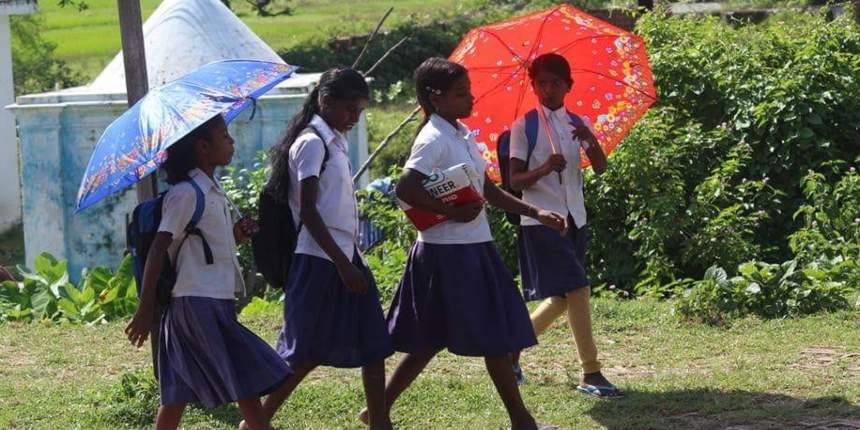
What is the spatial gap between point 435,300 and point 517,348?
0.36 metres

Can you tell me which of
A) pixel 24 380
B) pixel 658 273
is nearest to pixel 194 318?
pixel 24 380

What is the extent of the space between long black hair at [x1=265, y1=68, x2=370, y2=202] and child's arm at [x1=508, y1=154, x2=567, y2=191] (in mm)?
998

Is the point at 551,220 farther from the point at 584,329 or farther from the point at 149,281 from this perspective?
the point at 149,281

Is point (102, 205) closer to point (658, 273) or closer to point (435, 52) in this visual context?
point (658, 273)

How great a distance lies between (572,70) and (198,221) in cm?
235

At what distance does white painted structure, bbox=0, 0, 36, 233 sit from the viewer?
1680cm

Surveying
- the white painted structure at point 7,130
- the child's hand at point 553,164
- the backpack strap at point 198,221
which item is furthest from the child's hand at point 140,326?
the white painted structure at point 7,130

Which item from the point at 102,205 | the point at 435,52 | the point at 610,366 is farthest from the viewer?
the point at 435,52

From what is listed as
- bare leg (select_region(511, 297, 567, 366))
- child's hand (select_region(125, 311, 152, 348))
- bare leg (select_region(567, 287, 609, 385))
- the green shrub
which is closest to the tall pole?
child's hand (select_region(125, 311, 152, 348))

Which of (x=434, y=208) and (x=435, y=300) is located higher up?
(x=434, y=208)

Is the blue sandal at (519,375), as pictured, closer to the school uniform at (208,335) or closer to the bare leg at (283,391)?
the bare leg at (283,391)

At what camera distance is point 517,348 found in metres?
5.34

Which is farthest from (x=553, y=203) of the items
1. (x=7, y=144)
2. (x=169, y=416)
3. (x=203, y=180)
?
(x=7, y=144)

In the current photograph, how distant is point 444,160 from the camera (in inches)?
209
